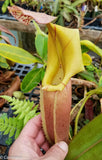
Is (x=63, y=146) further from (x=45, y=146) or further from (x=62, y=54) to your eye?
(x=62, y=54)

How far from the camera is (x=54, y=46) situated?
15.0 inches

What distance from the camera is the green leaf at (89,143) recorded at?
402 mm

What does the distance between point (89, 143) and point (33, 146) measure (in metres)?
0.20

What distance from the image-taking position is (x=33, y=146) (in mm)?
505

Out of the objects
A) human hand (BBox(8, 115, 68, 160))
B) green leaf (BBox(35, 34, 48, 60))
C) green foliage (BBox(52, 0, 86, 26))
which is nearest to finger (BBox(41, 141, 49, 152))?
human hand (BBox(8, 115, 68, 160))

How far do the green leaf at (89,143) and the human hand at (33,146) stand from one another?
36 millimetres

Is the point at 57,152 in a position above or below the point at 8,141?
above

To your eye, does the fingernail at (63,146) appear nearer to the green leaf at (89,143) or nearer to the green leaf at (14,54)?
the green leaf at (89,143)

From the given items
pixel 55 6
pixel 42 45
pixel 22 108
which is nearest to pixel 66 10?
pixel 55 6

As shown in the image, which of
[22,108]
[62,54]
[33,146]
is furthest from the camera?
[22,108]

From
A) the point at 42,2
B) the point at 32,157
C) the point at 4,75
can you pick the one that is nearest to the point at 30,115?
the point at 32,157

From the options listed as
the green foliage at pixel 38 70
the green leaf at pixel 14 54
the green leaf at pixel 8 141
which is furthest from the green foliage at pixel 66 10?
the green leaf at pixel 8 141

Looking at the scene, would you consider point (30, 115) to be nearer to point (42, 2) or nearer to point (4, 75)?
point (4, 75)

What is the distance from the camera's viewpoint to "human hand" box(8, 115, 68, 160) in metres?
0.41
